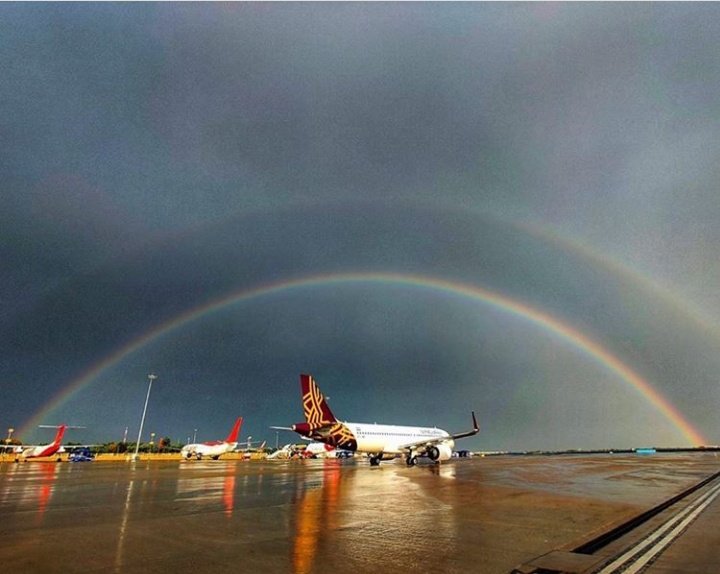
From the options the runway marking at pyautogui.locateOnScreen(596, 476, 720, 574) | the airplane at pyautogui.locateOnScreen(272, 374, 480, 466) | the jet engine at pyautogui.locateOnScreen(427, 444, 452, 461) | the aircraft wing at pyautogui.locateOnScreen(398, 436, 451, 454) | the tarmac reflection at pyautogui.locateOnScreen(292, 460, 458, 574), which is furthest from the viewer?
the jet engine at pyautogui.locateOnScreen(427, 444, 452, 461)

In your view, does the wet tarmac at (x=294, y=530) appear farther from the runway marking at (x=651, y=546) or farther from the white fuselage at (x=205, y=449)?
the white fuselage at (x=205, y=449)

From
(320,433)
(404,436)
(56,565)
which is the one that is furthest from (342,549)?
(404,436)

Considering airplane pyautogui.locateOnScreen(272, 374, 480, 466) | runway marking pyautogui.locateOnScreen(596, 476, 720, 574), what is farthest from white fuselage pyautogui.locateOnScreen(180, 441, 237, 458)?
runway marking pyautogui.locateOnScreen(596, 476, 720, 574)

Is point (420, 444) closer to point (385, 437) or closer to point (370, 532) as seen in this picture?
point (385, 437)

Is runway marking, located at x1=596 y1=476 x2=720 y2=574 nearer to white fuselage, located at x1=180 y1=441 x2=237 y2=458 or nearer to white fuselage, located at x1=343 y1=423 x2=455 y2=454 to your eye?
white fuselage, located at x1=343 y1=423 x2=455 y2=454

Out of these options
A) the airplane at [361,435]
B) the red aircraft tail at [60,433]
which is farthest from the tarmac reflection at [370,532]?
the red aircraft tail at [60,433]
